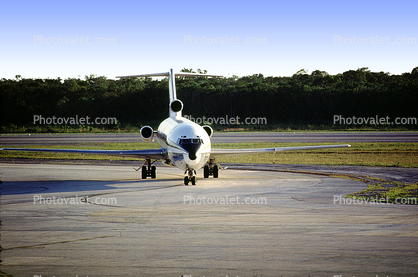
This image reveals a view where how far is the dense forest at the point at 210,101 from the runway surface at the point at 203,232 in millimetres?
71517

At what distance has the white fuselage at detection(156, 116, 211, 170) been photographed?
21188mm

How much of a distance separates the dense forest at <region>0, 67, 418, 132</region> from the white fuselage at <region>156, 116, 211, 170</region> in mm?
66936

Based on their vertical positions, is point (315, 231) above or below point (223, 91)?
below

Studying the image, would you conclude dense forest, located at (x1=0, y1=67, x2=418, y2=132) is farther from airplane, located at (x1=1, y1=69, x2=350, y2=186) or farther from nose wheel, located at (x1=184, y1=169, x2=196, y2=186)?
nose wheel, located at (x1=184, y1=169, x2=196, y2=186)

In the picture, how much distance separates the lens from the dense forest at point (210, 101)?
89.2 meters

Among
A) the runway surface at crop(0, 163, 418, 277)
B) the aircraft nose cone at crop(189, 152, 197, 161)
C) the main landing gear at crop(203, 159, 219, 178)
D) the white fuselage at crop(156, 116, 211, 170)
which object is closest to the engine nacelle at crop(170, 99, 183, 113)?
the white fuselage at crop(156, 116, 211, 170)

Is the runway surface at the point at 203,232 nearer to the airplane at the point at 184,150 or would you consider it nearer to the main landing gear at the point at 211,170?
the airplane at the point at 184,150

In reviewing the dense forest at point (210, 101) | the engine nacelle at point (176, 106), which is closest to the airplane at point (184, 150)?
A: the engine nacelle at point (176, 106)

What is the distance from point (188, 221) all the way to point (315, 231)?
3.65 metres

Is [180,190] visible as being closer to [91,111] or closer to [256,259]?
[256,259]

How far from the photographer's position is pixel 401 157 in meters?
38.3

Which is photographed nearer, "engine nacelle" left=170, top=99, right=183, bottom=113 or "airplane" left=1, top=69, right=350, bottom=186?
"airplane" left=1, top=69, right=350, bottom=186

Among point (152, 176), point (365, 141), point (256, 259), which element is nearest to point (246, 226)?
point (256, 259)

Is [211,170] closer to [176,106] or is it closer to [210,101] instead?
[176,106]
